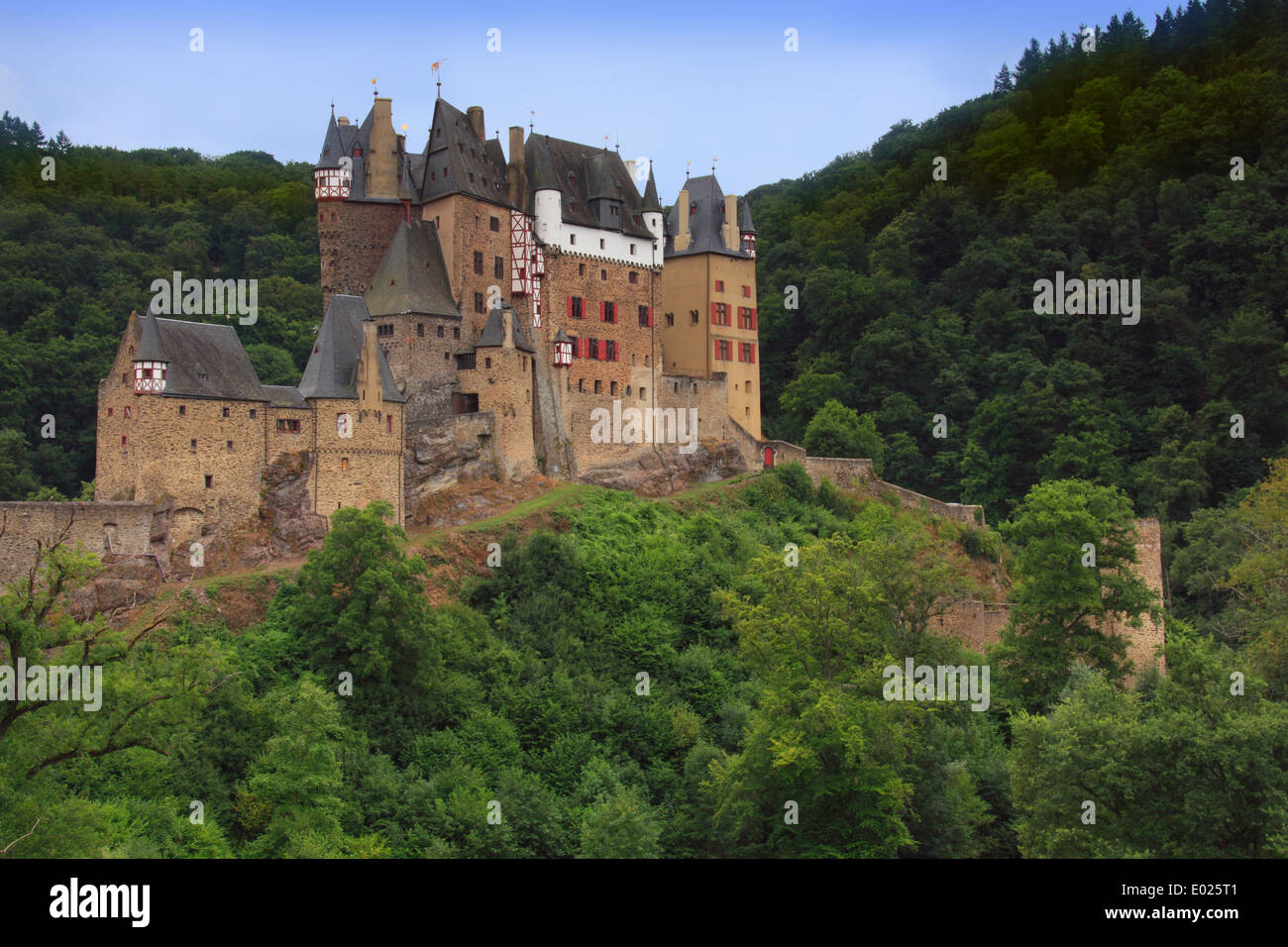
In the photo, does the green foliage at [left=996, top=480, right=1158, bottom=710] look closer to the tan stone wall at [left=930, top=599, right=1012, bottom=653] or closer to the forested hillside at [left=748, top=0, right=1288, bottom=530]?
the tan stone wall at [left=930, top=599, right=1012, bottom=653]

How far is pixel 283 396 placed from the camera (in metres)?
43.0

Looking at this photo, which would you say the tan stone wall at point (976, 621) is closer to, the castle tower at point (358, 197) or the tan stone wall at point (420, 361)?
the tan stone wall at point (420, 361)

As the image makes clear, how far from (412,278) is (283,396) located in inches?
259

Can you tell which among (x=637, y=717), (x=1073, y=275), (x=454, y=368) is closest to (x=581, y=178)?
(x=454, y=368)

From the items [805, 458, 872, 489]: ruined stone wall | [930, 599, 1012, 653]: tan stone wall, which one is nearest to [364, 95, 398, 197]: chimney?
[805, 458, 872, 489]: ruined stone wall

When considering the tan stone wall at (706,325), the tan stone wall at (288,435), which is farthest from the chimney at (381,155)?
the tan stone wall at (706,325)

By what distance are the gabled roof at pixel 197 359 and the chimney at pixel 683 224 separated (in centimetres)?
2071

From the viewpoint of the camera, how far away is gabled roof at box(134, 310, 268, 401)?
133ft

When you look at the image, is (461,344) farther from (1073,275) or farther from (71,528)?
(1073,275)

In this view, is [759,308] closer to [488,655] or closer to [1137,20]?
[1137,20]

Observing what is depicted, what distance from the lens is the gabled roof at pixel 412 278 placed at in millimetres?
47156

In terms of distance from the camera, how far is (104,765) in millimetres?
34219

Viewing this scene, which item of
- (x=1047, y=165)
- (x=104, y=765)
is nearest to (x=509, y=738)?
(x=104, y=765)
